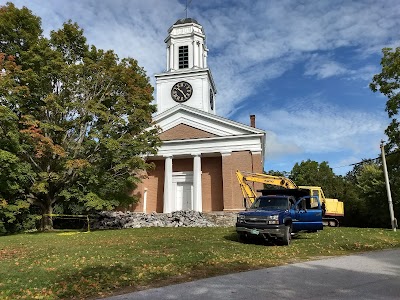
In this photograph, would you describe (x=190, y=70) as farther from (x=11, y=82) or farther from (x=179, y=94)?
(x=11, y=82)

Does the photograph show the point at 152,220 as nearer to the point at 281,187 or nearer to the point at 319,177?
the point at 281,187

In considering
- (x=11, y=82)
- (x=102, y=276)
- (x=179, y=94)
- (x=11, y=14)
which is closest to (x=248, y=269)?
(x=102, y=276)

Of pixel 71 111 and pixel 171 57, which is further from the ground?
pixel 171 57

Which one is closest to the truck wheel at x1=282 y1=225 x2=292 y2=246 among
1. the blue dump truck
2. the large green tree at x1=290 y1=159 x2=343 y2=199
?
the blue dump truck

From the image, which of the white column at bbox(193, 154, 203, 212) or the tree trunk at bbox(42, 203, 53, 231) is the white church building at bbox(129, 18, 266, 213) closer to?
the white column at bbox(193, 154, 203, 212)

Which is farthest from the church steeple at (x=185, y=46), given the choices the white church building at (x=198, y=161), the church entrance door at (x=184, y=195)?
the church entrance door at (x=184, y=195)

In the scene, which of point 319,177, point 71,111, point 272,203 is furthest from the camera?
point 319,177

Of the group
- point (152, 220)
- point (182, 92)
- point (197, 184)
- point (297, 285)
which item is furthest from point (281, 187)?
point (297, 285)

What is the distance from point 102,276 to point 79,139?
1517 centimetres

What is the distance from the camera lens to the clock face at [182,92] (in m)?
36.0

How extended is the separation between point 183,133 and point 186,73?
7841 millimetres

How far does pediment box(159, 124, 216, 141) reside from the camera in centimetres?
3116

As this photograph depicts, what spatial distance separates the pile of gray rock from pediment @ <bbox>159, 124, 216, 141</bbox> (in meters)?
8.15

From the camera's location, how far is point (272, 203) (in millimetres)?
14625
